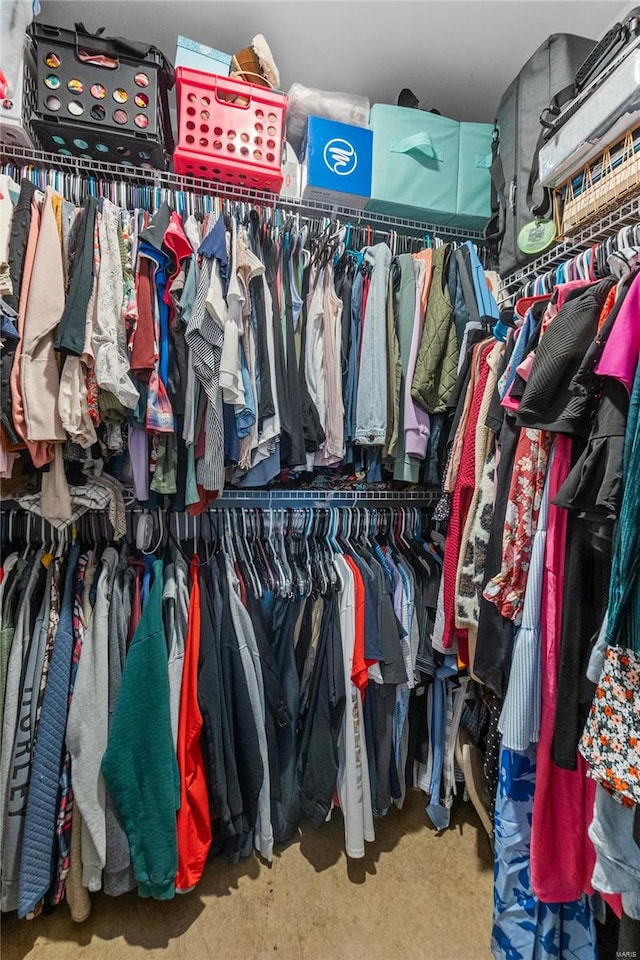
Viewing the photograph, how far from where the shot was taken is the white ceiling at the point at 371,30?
1414 mm

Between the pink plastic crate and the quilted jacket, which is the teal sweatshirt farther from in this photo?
the pink plastic crate

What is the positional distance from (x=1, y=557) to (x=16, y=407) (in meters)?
0.58

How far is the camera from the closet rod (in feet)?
4.37

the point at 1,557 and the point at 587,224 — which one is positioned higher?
the point at 587,224

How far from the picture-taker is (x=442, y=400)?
1.42m

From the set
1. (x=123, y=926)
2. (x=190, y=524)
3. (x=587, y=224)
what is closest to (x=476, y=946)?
(x=123, y=926)

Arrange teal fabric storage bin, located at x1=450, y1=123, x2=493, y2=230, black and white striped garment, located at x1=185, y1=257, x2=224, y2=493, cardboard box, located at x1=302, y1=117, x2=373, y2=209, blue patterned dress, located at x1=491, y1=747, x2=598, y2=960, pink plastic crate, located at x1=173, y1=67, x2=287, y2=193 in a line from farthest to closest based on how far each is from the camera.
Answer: teal fabric storage bin, located at x1=450, y1=123, x2=493, y2=230 → cardboard box, located at x1=302, y1=117, x2=373, y2=209 → pink plastic crate, located at x1=173, y1=67, x2=287, y2=193 → black and white striped garment, located at x1=185, y1=257, x2=224, y2=493 → blue patterned dress, located at x1=491, y1=747, x2=598, y2=960

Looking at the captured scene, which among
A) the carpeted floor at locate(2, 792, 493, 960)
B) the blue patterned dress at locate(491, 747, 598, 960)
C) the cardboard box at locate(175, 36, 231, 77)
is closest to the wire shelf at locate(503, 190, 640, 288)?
the cardboard box at locate(175, 36, 231, 77)

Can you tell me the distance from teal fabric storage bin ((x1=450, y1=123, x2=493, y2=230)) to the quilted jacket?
0.50 metres

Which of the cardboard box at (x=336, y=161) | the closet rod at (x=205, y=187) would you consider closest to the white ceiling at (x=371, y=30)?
the cardboard box at (x=336, y=161)

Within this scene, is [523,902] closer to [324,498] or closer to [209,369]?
[324,498]

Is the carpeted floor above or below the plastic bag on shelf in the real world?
below

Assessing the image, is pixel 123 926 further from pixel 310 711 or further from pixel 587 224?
pixel 587 224

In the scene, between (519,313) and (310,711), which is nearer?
(519,313)
